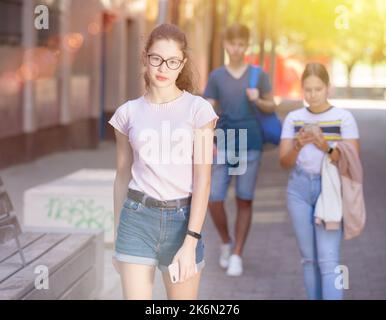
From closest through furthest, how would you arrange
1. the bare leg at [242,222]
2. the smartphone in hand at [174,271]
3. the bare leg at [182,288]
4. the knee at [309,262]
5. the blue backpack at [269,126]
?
the smartphone in hand at [174,271], the bare leg at [182,288], the knee at [309,262], the blue backpack at [269,126], the bare leg at [242,222]

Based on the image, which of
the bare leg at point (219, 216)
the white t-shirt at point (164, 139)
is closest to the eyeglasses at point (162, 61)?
the white t-shirt at point (164, 139)

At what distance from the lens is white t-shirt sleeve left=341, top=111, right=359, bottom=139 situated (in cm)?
570

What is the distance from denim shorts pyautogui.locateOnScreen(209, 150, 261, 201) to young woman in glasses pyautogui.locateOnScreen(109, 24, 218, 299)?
4.06 metres

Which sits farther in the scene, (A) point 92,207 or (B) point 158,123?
(A) point 92,207

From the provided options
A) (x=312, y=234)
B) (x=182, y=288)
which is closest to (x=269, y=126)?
(x=312, y=234)

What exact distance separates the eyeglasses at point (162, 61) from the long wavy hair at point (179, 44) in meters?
0.04

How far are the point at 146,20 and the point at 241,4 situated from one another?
5.73 m

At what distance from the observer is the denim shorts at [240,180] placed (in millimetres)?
8133

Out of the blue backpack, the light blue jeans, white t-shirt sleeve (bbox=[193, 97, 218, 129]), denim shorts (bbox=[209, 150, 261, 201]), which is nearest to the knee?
the light blue jeans

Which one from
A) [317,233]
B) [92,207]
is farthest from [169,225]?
[92,207]

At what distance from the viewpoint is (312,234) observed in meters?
5.99

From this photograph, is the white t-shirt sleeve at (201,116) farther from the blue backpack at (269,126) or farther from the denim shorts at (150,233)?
the blue backpack at (269,126)
